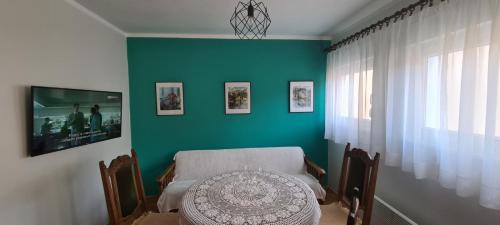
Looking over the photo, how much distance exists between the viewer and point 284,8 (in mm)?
2451

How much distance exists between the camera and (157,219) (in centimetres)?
208

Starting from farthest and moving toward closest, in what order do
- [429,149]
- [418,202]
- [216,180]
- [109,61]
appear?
1. [109,61]
2. [216,180]
3. [418,202]
4. [429,149]

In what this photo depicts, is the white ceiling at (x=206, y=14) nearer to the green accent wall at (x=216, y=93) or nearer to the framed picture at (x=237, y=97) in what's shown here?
the green accent wall at (x=216, y=93)

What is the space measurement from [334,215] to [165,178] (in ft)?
6.28

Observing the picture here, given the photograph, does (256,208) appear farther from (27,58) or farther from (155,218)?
(27,58)

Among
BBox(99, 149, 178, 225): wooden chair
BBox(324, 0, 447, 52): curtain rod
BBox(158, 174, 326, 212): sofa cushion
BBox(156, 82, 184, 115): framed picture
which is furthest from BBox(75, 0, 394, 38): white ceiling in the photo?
BBox(158, 174, 326, 212): sofa cushion

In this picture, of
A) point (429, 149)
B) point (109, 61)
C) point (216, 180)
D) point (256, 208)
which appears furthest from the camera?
point (109, 61)

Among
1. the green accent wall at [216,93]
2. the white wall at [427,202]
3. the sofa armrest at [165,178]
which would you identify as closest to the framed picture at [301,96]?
the green accent wall at [216,93]

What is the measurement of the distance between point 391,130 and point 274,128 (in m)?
1.68

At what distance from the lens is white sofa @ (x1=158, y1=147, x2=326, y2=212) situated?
309cm

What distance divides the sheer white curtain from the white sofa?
2.85 ft

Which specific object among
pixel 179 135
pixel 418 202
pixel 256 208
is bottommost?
pixel 418 202

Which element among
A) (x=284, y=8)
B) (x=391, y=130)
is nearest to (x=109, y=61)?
(x=284, y=8)

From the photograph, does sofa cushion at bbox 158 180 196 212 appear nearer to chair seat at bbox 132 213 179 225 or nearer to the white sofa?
the white sofa
